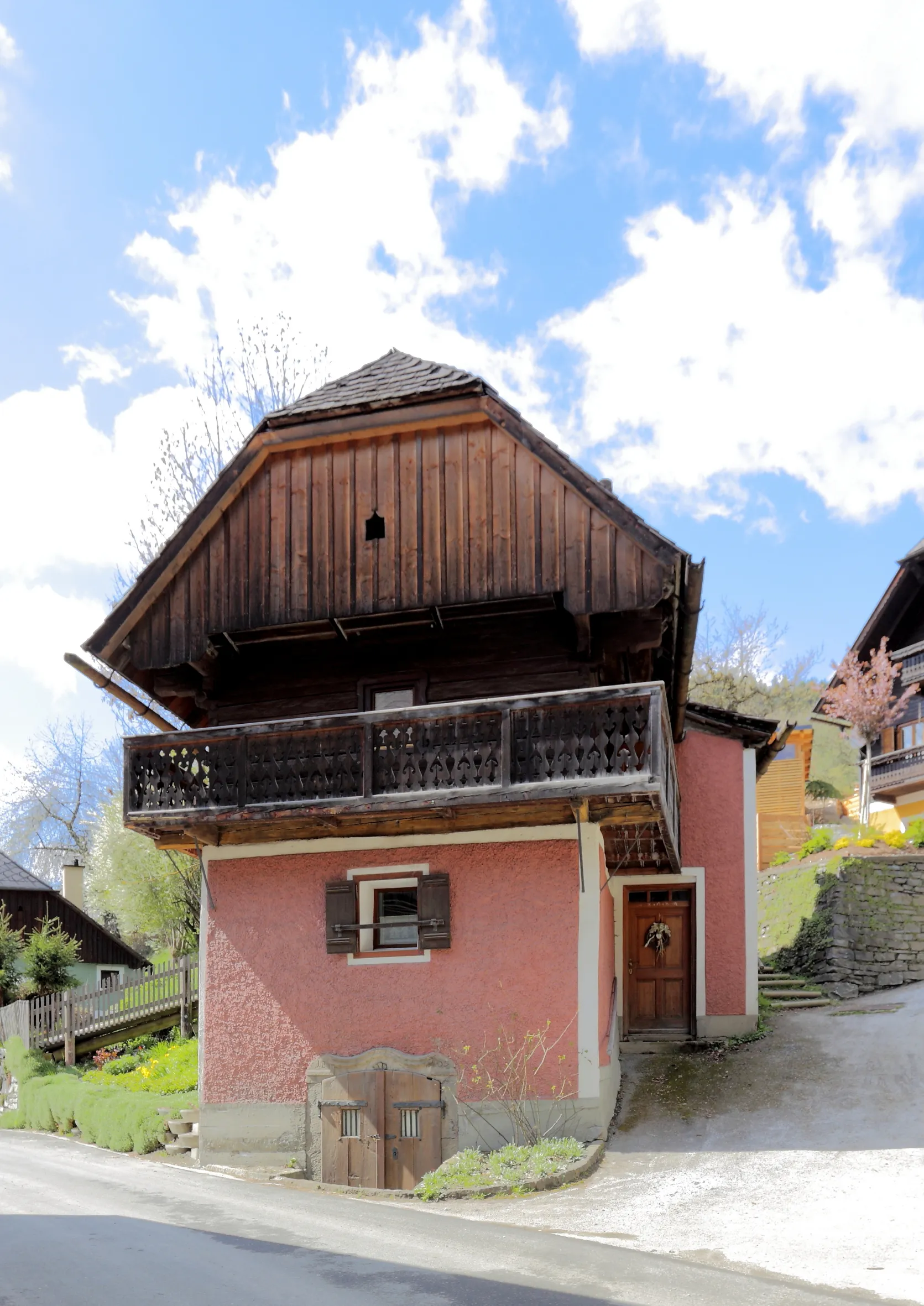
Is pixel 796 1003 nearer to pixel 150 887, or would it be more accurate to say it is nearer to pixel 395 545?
pixel 395 545

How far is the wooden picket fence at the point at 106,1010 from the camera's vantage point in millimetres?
23922

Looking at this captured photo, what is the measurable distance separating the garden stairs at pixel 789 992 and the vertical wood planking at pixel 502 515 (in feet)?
29.4

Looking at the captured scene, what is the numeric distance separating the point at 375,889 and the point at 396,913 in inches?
16.1

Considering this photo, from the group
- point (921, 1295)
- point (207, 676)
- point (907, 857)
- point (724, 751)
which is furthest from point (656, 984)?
point (921, 1295)

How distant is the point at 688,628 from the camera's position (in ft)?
50.8

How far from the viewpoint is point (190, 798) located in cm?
1478

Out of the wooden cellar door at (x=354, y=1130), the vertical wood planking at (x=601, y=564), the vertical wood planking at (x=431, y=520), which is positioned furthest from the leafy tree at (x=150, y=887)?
the vertical wood planking at (x=601, y=564)

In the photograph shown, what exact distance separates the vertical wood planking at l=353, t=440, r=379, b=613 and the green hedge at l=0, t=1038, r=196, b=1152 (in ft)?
23.0

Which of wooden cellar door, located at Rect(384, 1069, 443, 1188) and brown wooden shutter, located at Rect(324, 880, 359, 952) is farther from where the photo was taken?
brown wooden shutter, located at Rect(324, 880, 359, 952)

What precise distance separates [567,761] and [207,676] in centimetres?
551

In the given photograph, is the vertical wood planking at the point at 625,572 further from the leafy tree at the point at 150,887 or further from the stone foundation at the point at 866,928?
the leafy tree at the point at 150,887

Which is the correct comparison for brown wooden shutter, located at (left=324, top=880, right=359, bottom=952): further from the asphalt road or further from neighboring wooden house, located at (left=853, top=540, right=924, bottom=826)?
neighboring wooden house, located at (left=853, top=540, right=924, bottom=826)

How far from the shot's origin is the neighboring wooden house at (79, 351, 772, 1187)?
13.7m

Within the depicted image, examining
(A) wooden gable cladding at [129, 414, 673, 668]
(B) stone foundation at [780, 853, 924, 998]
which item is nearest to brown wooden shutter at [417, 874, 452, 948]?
(A) wooden gable cladding at [129, 414, 673, 668]
